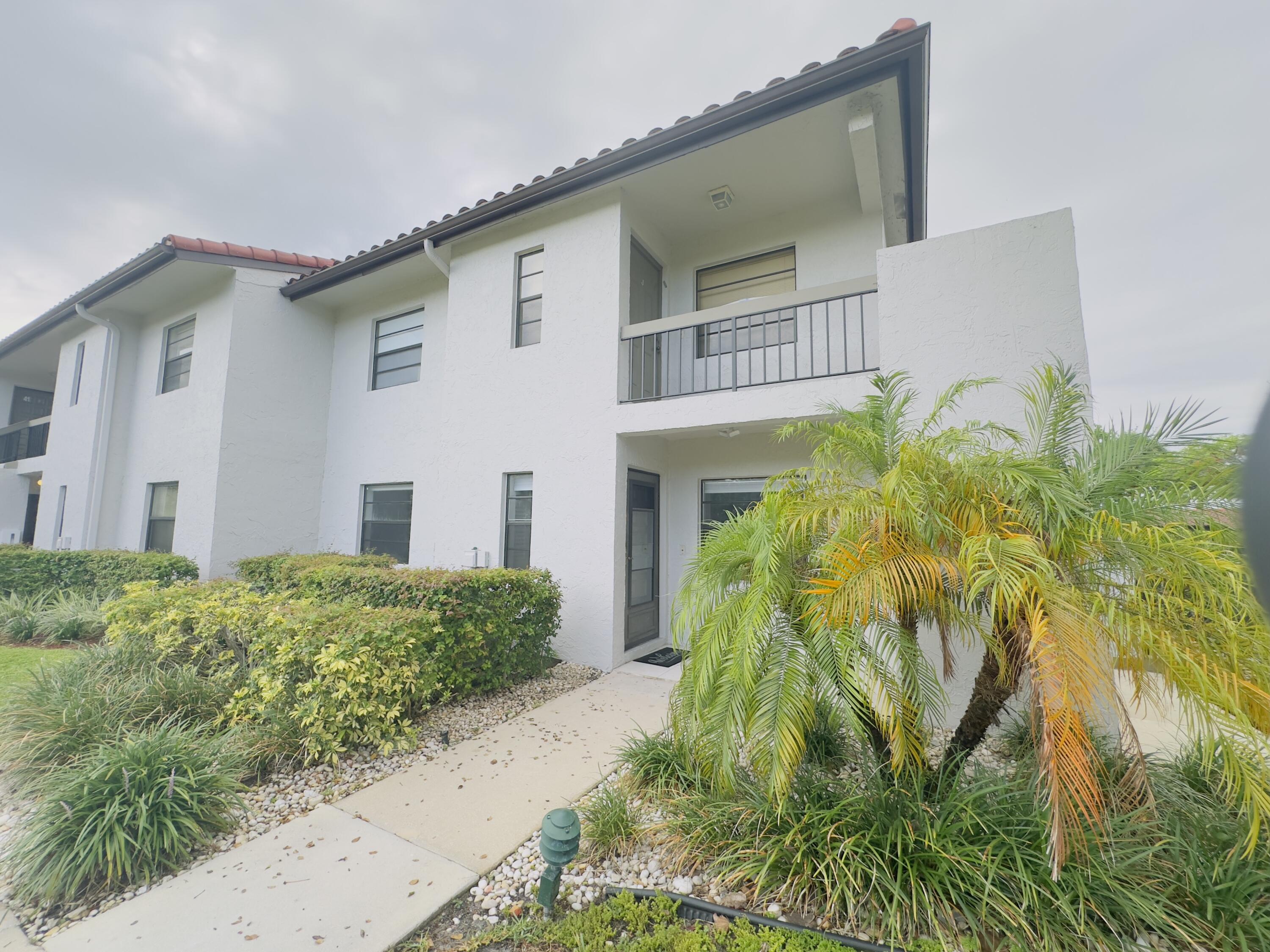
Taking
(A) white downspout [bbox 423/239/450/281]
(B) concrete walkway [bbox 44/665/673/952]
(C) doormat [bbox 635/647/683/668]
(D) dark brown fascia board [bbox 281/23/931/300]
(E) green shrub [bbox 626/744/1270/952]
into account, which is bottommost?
(B) concrete walkway [bbox 44/665/673/952]

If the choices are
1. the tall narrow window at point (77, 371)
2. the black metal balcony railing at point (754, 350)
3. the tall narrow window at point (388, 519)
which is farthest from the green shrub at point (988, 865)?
the tall narrow window at point (77, 371)

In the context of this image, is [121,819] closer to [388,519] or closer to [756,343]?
[388,519]

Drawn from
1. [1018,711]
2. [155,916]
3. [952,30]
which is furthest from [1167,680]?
[952,30]

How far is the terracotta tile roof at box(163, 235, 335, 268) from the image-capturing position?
29.8 feet

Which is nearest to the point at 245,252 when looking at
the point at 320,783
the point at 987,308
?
the point at 320,783

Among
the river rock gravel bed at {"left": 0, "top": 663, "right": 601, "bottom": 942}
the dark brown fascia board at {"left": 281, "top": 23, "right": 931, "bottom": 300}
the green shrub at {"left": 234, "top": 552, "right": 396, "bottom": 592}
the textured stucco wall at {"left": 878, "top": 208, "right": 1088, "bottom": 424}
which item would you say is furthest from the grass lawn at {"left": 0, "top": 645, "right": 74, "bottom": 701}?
the textured stucco wall at {"left": 878, "top": 208, "right": 1088, "bottom": 424}

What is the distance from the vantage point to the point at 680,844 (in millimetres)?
2887

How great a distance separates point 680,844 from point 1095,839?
1886 millimetres

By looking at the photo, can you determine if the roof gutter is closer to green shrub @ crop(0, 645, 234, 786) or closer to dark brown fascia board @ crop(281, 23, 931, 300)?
dark brown fascia board @ crop(281, 23, 931, 300)

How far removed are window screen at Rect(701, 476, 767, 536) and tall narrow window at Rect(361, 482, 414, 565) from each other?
5010mm

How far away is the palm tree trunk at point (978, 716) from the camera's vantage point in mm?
A: 2912

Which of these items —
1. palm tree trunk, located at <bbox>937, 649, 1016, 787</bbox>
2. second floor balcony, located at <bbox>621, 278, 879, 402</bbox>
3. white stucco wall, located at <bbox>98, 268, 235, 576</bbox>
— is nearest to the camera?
palm tree trunk, located at <bbox>937, 649, 1016, 787</bbox>

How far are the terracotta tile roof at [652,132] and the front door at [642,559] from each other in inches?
160

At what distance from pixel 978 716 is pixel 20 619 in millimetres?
12531
